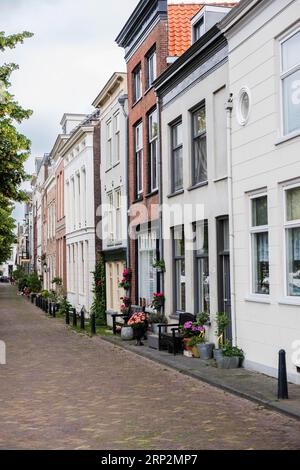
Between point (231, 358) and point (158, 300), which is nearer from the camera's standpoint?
point (231, 358)

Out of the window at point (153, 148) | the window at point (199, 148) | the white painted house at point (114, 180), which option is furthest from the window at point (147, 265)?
the window at point (199, 148)

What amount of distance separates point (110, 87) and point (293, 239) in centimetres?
1709

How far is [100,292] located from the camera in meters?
30.6

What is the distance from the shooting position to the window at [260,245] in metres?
13.1

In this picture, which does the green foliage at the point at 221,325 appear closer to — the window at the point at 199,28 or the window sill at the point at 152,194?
the window sill at the point at 152,194

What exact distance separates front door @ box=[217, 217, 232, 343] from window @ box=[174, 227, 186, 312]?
9.38 feet

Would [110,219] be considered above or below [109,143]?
below

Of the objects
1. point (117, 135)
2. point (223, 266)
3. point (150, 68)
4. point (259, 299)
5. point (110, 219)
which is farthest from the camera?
point (110, 219)

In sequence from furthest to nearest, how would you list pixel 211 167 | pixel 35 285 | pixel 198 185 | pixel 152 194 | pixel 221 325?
pixel 35 285, pixel 152 194, pixel 198 185, pixel 211 167, pixel 221 325

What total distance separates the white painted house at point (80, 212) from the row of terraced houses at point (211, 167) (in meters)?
2.45

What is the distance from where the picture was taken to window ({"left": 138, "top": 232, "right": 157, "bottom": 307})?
21733 millimetres

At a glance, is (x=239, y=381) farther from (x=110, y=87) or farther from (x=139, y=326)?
(x=110, y=87)

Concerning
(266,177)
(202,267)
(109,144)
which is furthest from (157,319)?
(109,144)

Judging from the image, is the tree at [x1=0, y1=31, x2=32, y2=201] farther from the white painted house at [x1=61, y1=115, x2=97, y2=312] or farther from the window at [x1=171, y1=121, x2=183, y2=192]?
the white painted house at [x1=61, y1=115, x2=97, y2=312]
